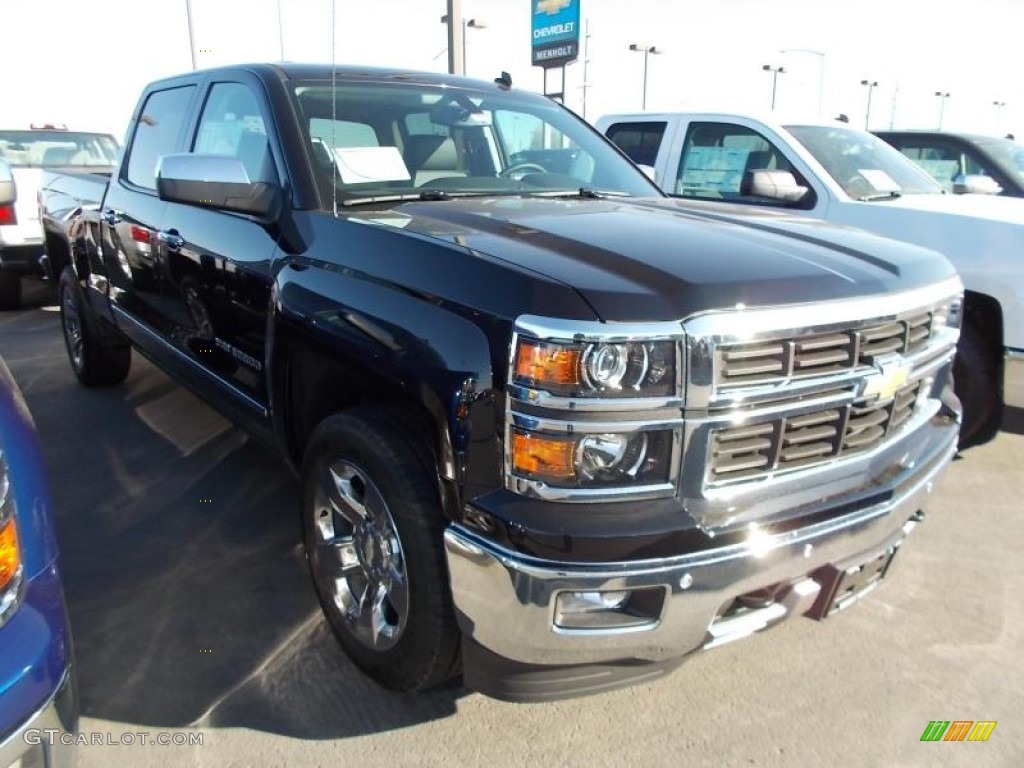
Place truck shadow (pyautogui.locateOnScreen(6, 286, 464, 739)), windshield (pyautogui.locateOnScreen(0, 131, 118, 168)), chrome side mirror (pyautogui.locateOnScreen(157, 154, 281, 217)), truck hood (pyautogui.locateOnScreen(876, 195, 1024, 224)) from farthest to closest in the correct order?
windshield (pyautogui.locateOnScreen(0, 131, 118, 168)), truck hood (pyautogui.locateOnScreen(876, 195, 1024, 224)), chrome side mirror (pyautogui.locateOnScreen(157, 154, 281, 217)), truck shadow (pyautogui.locateOnScreen(6, 286, 464, 739))

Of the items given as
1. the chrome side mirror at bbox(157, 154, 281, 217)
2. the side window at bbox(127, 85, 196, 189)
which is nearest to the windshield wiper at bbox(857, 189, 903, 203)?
the chrome side mirror at bbox(157, 154, 281, 217)

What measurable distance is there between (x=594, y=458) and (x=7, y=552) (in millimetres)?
1232

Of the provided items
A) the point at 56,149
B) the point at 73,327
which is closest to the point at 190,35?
the point at 56,149

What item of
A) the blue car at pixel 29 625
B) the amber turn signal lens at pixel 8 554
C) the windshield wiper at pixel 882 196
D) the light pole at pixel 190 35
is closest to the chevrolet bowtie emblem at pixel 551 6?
the light pole at pixel 190 35

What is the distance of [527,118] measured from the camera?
374cm

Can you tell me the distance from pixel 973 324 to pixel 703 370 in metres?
3.25

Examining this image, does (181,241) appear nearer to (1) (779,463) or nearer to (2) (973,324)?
(1) (779,463)

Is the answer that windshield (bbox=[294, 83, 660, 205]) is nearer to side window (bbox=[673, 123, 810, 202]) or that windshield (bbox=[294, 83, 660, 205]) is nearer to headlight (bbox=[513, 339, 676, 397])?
headlight (bbox=[513, 339, 676, 397])

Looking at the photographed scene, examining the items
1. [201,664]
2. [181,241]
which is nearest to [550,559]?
[201,664]

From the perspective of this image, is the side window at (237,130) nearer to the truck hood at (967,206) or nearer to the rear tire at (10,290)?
the truck hood at (967,206)

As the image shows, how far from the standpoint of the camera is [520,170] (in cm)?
344

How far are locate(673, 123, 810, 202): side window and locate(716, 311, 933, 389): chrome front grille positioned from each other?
326cm

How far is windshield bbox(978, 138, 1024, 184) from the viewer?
7.05 meters

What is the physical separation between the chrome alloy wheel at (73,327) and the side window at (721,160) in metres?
4.24
